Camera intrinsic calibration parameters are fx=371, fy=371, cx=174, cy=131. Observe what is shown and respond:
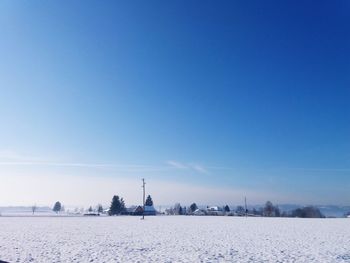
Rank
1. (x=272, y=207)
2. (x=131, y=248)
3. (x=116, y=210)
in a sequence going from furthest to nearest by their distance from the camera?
(x=272, y=207) < (x=116, y=210) < (x=131, y=248)

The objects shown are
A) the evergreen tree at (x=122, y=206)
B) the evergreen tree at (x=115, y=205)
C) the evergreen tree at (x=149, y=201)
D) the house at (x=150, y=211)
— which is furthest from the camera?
the evergreen tree at (x=149, y=201)

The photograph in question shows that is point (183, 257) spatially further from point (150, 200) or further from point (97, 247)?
point (150, 200)

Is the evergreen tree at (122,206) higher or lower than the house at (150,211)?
higher

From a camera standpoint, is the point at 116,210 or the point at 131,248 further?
the point at 116,210

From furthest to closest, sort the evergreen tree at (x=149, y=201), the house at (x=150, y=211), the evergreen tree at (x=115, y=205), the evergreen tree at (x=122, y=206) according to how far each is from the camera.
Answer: the evergreen tree at (x=149, y=201), the evergreen tree at (x=122, y=206), the evergreen tree at (x=115, y=205), the house at (x=150, y=211)

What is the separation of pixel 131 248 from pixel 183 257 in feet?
15.6

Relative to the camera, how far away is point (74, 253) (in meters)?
20.2

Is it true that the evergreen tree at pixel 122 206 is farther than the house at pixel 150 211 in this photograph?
Yes

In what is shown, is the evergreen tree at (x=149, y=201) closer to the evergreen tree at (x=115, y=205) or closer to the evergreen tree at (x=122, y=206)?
the evergreen tree at (x=122, y=206)

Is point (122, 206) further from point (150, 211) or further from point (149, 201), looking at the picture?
point (150, 211)

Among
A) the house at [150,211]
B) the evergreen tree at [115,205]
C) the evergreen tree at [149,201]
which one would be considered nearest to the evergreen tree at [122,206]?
the evergreen tree at [115,205]

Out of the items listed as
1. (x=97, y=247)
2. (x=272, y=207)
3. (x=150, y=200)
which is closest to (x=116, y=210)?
(x=150, y=200)

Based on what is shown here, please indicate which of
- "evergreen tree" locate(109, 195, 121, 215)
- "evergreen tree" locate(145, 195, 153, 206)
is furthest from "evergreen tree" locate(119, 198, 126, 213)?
"evergreen tree" locate(145, 195, 153, 206)

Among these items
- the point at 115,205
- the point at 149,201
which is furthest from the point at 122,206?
the point at 149,201
